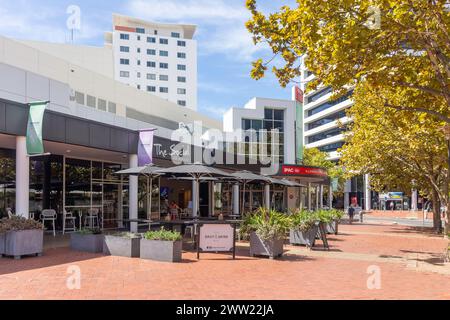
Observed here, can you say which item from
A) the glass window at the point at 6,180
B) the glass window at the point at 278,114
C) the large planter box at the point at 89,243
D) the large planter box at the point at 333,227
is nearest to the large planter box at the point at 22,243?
the large planter box at the point at 89,243

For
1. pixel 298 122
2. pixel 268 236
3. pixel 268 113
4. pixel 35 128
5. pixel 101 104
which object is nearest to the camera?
pixel 268 236

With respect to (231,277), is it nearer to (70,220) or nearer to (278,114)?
(70,220)

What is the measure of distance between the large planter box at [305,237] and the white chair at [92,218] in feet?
31.6

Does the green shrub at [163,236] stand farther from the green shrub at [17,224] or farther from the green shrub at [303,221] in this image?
the green shrub at [303,221]

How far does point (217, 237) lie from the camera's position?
12414 mm

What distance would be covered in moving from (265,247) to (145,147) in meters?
7.80

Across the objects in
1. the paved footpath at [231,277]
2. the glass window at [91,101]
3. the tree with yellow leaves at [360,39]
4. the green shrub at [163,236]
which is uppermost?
the glass window at [91,101]

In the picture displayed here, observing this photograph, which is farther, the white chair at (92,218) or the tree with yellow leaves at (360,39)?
the white chair at (92,218)

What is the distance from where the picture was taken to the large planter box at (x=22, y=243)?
1128 cm

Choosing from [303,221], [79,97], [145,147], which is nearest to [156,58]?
[79,97]
